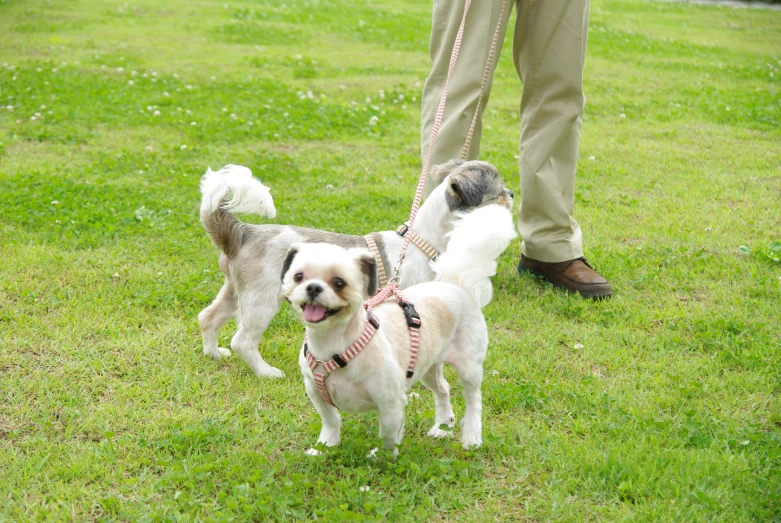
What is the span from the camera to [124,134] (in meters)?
9.02

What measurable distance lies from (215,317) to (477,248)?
1900mm

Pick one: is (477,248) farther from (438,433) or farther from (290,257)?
(438,433)

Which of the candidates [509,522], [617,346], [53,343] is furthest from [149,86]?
[509,522]

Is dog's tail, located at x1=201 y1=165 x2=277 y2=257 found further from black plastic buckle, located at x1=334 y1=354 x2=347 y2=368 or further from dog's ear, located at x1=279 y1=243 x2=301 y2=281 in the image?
black plastic buckle, located at x1=334 y1=354 x2=347 y2=368

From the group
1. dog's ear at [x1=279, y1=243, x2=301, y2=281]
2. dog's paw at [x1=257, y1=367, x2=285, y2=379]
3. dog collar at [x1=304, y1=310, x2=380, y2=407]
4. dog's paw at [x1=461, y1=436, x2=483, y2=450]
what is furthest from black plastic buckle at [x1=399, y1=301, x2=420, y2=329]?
dog's paw at [x1=257, y1=367, x2=285, y2=379]

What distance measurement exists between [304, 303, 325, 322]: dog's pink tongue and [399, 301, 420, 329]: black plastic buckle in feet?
1.66

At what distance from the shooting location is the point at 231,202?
4.11 metres

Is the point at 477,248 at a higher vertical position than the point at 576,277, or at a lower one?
higher

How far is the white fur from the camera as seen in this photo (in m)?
4.02

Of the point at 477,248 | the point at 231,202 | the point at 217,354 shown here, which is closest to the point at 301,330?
the point at 217,354

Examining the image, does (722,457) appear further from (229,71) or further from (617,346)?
(229,71)

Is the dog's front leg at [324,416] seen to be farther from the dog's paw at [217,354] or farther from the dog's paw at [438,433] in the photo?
the dog's paw at [217,354]

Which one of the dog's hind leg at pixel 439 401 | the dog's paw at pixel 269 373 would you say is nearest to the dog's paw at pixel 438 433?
the dog's hind leg at pixel 439 401

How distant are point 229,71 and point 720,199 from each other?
807 centimetres
